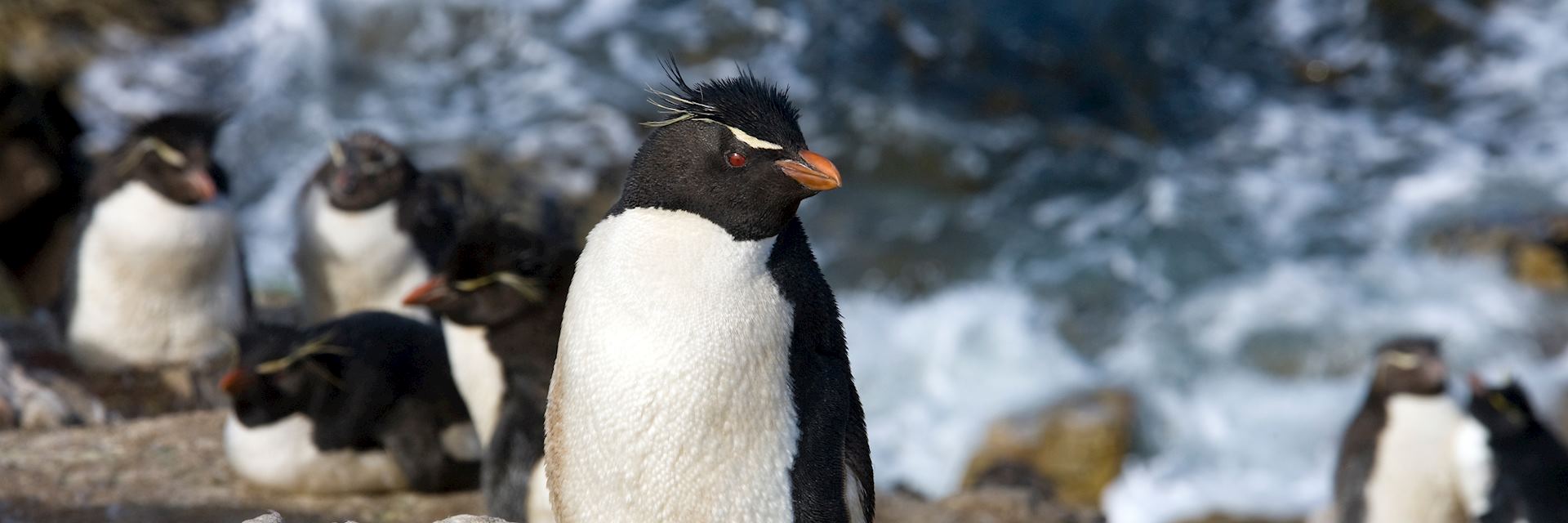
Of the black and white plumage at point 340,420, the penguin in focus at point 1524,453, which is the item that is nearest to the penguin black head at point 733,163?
the black and white plumage at point 340,420

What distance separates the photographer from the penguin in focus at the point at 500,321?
4195mm

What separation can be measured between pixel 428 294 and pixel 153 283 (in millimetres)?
2159

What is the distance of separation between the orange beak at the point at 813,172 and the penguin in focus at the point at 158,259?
3842 millimetres

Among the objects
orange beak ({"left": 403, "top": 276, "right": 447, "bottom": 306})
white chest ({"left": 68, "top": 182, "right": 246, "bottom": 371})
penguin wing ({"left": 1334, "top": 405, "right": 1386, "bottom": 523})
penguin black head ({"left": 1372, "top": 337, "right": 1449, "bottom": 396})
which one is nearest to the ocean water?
penguin wing ({"left": 1334, "top": 405, "right": 1386, "bottom": 523})

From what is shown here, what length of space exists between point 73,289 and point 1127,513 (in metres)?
5.33

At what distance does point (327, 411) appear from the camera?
467 centimetres

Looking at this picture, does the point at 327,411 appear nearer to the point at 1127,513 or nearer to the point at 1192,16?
the point at 1127,513

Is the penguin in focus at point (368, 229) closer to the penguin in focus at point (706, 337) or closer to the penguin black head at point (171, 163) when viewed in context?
the penguin black head at point (171, 163)

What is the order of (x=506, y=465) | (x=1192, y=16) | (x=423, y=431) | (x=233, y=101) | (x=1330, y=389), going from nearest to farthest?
1. (x=506, y=465)
2. (x=423, y=431)
3. (x=1330, y=389)
4. (x=233, y=101)
5. (x=1192, y=16)

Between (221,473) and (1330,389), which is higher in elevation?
(1330,389)

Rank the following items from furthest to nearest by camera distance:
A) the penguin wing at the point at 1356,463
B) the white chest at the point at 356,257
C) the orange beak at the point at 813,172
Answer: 1. the penguin wing at the point at 1356,463
2. the white chest at the point at 356,257
3. the orange beak at the point at 813,172

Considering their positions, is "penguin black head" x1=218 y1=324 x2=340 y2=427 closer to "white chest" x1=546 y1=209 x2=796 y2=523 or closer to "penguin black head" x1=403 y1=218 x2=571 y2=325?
"penguin black head" x1=403 y1=218 x2=571 y2=325

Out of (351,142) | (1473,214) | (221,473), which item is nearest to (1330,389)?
(1473,214)

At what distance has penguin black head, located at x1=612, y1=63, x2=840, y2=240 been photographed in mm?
2609
